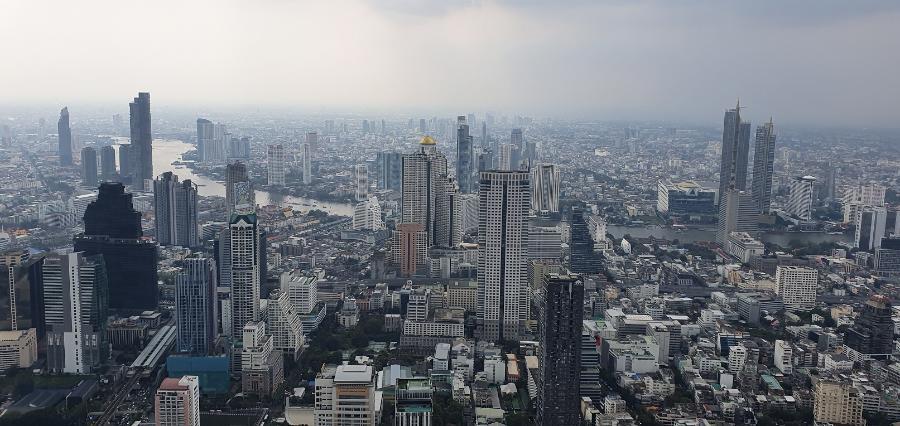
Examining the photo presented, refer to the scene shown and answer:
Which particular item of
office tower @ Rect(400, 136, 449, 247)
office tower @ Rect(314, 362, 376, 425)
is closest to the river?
office tower @ Rect(400, 136, 449, 247)

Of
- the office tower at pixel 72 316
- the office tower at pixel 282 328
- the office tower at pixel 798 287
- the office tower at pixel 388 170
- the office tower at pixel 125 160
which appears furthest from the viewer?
the office tower at pixel 388 170

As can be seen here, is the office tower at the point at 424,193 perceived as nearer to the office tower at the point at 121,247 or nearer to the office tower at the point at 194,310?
the office tower at the point at 121,247

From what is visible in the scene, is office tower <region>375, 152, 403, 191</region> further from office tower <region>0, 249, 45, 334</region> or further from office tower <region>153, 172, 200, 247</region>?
office tower <region>0, 249, 45, 334</region>

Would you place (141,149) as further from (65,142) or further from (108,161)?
(65,142)

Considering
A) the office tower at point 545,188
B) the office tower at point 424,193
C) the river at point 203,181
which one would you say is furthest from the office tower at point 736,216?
the river at point 203,181

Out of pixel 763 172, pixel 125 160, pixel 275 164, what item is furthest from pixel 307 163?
pixel 763 172

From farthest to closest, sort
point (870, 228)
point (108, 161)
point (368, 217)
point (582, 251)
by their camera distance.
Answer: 1. point (108, 161)
2. point (368, 217)
3. point (870, 228)
4. point (582, 251)
